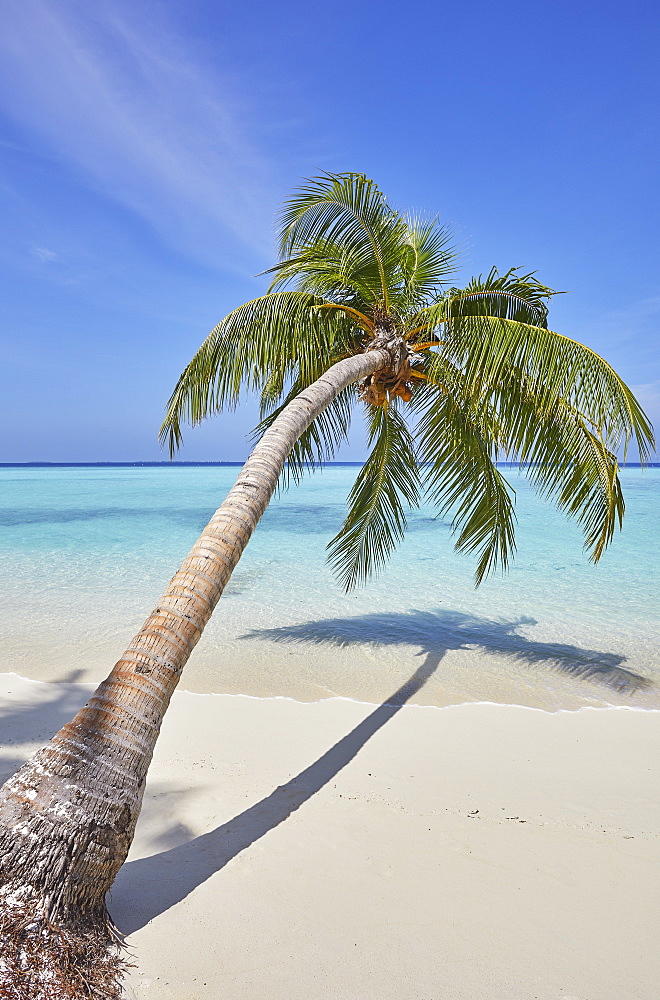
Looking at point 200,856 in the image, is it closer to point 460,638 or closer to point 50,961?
point 50,961

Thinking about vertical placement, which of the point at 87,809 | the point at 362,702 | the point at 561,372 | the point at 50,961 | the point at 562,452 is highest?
the point at 561,372

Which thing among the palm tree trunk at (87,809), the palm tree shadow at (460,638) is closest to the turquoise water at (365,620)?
the palm tree shadow at (460,638)

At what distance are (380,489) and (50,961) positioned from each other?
238 inches

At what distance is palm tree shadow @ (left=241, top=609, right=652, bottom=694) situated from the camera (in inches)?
311

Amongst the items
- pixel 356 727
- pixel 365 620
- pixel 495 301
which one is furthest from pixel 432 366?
pixel 365 620

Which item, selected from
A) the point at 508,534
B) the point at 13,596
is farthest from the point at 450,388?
the point at 13,596

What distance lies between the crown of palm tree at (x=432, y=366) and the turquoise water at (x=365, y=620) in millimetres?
2023

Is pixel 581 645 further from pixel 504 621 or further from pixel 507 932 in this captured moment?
pixel 507 932

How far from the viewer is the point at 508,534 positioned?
7352 mm

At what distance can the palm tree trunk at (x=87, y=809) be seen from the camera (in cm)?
223

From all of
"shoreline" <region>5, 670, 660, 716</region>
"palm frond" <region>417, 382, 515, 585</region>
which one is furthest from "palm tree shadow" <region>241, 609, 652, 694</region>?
"palm frond" <region>417, 382, 515, 585</region>

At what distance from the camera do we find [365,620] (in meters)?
10.3

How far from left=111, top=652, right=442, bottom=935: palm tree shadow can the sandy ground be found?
0.04 feet

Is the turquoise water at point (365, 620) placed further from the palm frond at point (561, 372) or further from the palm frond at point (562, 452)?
the palm frond at point (561, 372)
